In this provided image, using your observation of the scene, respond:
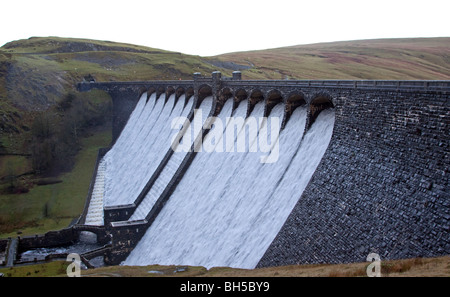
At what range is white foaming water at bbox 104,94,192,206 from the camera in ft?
166

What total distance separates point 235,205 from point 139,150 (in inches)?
1365

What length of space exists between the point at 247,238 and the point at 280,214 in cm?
299

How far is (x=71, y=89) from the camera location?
9981 centimetres

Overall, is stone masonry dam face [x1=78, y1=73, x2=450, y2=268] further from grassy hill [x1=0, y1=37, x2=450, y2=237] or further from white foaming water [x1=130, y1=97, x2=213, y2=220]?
grassy hill [x1=0, y1=37, x2=450, y2=237]

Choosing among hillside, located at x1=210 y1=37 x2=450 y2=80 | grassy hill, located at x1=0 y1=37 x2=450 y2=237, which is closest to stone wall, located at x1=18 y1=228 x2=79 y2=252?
grassy hill, located at x1=0 y1=37 x2=450 y2=237

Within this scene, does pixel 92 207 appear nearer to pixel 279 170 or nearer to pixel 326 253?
pixel 279 170

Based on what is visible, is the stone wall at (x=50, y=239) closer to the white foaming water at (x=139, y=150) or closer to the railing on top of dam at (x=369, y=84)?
the white foaming water at (x=139, y=150)

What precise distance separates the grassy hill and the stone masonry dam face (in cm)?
1605

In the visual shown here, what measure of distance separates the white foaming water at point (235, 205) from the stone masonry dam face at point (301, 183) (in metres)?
0.11

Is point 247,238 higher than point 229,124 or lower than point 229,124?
lower

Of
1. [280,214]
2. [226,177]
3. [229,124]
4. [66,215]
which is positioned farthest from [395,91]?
[66,215]

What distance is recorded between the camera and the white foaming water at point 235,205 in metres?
24.5

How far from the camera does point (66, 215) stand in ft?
164

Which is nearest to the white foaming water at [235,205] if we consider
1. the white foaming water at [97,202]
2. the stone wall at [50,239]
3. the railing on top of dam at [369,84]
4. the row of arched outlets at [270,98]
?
the row of arched outlets at [270,98]
